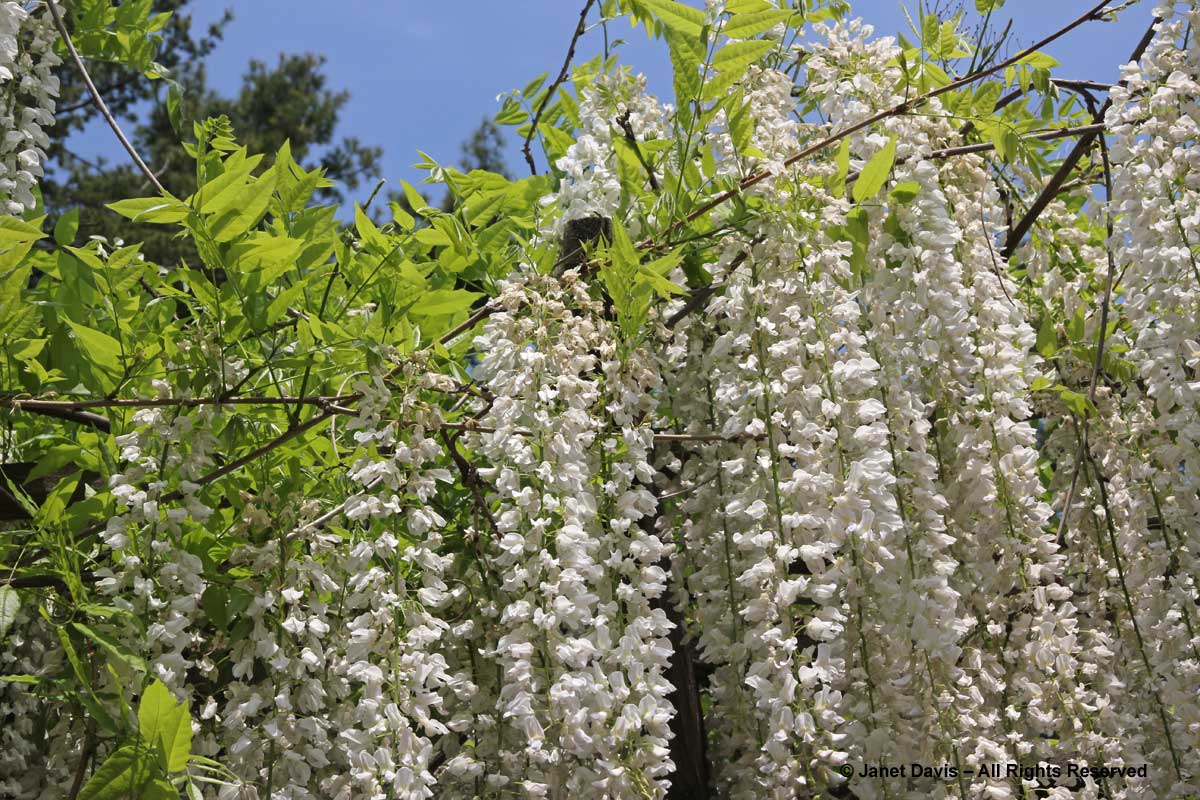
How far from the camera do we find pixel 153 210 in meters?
1.69

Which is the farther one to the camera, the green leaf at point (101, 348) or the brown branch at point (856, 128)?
the brown branch at point (856, 128)

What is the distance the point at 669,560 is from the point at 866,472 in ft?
1.76

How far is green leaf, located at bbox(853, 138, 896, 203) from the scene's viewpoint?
2.09m

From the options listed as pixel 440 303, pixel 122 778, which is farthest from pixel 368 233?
pixel 122 778

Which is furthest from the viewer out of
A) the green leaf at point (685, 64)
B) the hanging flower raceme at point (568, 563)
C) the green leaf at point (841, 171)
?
the green leaf at point (841, 171)

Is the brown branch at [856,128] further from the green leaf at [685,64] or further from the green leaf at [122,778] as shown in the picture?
the green leaf at [122,778]

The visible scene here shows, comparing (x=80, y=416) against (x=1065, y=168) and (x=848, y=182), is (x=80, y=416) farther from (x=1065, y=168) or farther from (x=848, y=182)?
(x=1065, y=168)

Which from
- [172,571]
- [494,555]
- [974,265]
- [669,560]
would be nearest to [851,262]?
[974,265]

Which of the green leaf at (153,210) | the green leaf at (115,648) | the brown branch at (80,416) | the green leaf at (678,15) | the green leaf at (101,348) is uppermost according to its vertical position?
the green leaf at (678,15)

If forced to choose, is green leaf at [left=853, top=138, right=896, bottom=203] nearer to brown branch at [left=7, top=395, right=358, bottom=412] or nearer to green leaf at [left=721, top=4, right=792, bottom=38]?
green leaf at [left=721, top=4, right=792, bottom=38]

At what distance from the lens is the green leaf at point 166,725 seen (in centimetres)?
152

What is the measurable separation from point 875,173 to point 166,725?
4.82 ft

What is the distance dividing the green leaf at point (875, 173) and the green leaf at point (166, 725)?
4.64ft

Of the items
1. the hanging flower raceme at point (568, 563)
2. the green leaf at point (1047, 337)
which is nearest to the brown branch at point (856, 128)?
the hanging flower raceme at point (568, 563)
